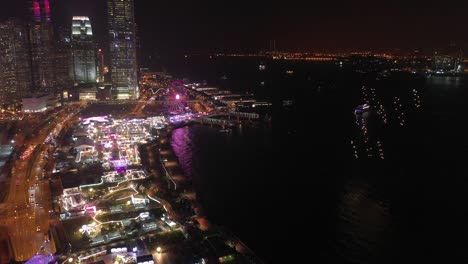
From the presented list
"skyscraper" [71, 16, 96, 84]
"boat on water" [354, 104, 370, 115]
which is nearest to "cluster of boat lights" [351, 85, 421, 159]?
"boat on water" [354, 104, 370, 115]

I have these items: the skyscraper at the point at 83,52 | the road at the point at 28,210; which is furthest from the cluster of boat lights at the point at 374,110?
the skyscraper at the point at 83,52

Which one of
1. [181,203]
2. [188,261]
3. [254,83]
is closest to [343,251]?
[188,261]

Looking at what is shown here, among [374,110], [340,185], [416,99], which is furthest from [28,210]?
[416,99]

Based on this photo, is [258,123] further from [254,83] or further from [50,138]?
[254,83]

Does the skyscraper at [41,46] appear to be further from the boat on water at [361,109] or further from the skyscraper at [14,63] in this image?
the boat on water at [361,109]

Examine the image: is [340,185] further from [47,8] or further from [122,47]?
[47,8]

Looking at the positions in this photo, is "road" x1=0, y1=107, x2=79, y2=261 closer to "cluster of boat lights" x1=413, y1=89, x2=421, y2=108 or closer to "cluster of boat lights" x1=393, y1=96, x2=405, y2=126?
"cluster of boat lights" x1=393, y1=96, x2=405, y2=126
